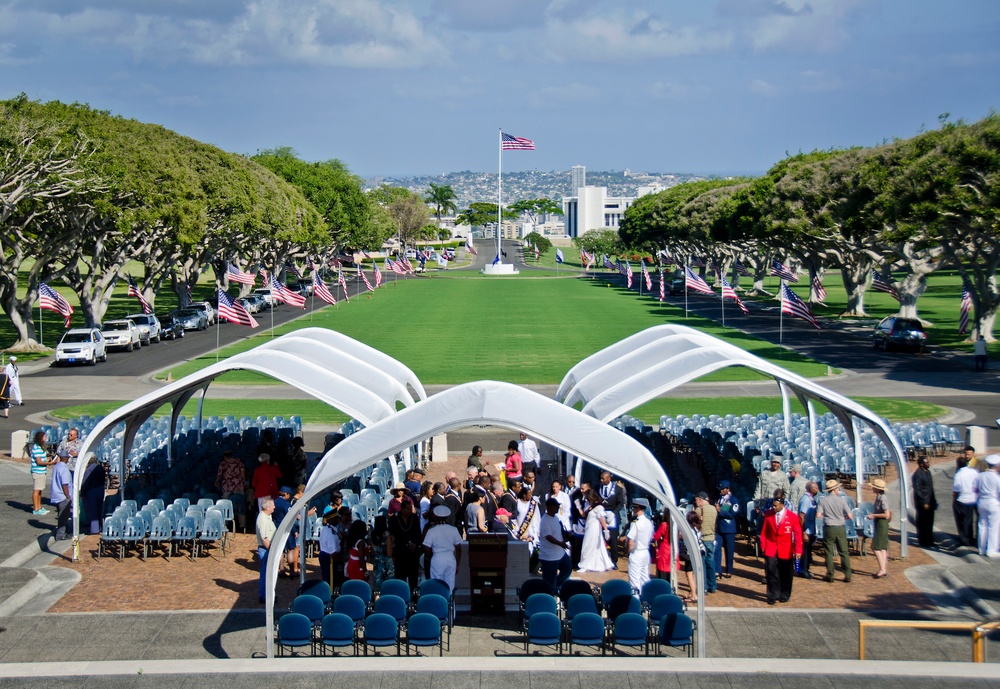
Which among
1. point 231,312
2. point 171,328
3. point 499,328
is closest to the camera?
point 231,312

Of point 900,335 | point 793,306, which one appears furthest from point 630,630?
point 900,335

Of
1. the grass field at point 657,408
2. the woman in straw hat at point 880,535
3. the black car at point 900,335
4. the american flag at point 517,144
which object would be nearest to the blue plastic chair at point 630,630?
the woman in straw hat at point 880,535

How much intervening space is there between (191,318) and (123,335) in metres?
10.7

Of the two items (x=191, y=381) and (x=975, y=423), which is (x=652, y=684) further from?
(x=975, y=423)

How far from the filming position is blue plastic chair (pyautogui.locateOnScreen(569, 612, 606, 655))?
41.2ft

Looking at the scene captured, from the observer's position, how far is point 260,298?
243 feet

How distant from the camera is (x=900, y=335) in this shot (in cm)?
4825

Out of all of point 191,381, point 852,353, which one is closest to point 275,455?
point 191,381

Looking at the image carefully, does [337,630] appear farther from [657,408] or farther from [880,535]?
[657,408]

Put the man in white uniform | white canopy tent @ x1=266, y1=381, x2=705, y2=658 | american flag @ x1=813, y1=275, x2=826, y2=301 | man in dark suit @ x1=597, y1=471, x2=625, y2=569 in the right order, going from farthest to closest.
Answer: american flag @ x1=813, y1=275, x2=826, y2=301
man in dark suit @ x1=597, y1=471, x2=625, y2=569
the man in white uniform
white canopy tent @ x1=266, y1=381, x2=705, y2=658

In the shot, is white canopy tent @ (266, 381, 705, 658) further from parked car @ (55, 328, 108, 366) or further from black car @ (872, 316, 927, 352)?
black car @ (872, 316, 927, 352)

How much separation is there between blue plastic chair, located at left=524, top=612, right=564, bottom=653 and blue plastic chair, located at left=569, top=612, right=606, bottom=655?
0.36ft

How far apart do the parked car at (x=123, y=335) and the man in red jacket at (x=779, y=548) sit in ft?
135

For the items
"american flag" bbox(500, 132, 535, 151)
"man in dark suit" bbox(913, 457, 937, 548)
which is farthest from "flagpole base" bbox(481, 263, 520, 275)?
"man in dark suit" bbox(913, 457, 937, 548)
